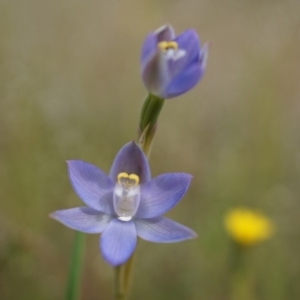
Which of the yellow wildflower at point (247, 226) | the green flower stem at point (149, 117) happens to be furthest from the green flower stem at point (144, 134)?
the yellow wildflower at point (247, 226)

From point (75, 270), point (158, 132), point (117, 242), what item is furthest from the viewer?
point (158, 132)

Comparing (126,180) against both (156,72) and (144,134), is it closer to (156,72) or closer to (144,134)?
(144,134)

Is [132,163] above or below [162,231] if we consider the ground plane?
above

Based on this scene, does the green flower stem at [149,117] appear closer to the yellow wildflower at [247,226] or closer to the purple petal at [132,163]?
the purple petal at [132,163]

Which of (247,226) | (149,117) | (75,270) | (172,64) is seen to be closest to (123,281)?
(75,270)

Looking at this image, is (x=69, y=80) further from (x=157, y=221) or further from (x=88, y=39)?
(x=157, y=221)

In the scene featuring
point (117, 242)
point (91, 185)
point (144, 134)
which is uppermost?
point (144, 134)

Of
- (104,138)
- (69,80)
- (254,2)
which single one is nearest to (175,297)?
(104,138)
